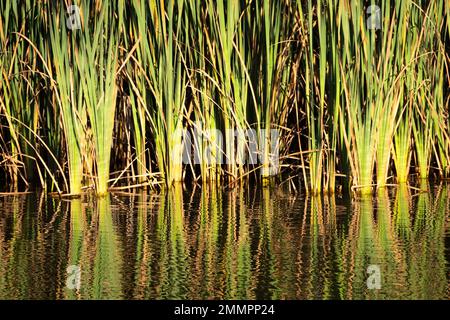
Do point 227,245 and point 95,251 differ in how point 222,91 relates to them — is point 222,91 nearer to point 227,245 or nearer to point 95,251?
point 227,245

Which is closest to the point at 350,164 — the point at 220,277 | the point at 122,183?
the point at 122,183

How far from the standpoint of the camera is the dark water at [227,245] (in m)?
4.70

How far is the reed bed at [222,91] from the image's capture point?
7121 mm

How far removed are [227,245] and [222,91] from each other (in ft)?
7.42

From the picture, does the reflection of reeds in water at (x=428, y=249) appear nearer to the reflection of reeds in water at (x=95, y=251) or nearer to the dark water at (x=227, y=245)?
the dark water at (x=227, y=245)

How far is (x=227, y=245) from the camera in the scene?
5.68 metres

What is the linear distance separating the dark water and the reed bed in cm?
34

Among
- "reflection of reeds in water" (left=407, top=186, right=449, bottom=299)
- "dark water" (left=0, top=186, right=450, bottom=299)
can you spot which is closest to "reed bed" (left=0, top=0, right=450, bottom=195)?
"dark water" (left=0, top=186, right=450, bottom=299)

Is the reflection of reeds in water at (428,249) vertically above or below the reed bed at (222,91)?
below

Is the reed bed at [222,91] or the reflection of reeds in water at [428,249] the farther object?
the reed bed at [222,91]

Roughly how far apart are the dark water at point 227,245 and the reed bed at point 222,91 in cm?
34

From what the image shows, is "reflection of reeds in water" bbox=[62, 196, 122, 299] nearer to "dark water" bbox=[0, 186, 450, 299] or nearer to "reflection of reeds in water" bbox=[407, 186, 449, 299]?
"dark water" bbox=[0, 186, 450, 299]

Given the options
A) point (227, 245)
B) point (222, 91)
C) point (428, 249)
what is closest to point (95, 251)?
point (227, 245)

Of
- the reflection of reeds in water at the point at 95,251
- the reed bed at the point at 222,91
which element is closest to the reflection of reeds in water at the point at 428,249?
the reed bed at the point at 222,91
